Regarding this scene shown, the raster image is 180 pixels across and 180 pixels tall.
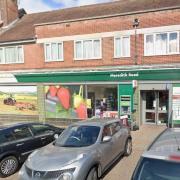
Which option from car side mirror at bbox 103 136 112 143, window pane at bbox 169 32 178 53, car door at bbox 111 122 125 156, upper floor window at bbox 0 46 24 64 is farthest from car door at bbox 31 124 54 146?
upper floor window at bbox 0 46 24 64

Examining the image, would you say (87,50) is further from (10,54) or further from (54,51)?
(10,54)

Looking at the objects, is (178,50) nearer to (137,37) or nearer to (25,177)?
(137,37)

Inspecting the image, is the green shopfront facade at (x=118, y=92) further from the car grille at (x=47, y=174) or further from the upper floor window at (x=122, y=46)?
the car grille at (x=47, y=174)

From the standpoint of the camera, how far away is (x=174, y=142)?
150 inches

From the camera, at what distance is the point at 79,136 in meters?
7.35

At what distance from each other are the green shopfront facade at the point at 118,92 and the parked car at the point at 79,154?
6.44 m

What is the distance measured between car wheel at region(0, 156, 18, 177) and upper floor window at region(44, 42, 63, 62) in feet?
33.0

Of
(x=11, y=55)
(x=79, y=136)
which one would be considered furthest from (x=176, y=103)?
(x=11, y=55)

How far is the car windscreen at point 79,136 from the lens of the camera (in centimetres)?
708

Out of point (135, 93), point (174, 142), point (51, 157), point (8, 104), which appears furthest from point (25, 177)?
point (8, 104)

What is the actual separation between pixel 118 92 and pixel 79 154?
31.0 feet

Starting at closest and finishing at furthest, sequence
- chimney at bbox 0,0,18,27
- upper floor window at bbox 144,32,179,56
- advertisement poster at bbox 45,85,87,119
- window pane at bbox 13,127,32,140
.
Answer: window pane at bbox 13,127,32,140
upper floor window at bbox 144,32,179,56
advertisement poster at bbox 45,85,87,119
chimney at bbox 0,0,18,27

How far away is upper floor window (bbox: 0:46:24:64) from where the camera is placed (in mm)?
18891

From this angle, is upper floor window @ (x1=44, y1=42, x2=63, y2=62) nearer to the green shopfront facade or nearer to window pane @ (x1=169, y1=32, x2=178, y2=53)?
the green shopfront facade
